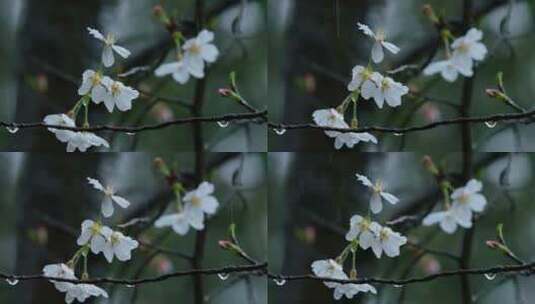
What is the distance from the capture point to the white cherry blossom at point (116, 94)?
1.79m

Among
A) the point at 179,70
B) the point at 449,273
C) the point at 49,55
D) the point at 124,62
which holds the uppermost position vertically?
the point at 49,55

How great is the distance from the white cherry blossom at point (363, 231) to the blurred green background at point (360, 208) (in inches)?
6.8

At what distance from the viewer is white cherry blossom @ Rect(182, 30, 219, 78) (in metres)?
1.65

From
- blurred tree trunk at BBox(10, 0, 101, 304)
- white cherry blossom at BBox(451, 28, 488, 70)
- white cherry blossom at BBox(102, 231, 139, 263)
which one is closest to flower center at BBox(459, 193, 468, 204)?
white cherry blossom at BBox(451, 28, 488, 70)

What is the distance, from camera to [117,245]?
71.2 inches

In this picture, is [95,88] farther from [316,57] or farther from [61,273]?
[316,57]

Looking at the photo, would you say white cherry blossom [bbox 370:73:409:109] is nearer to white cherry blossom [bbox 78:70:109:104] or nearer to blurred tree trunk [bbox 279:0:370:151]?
blurred tree trunk [bbox 279:0:370:151]

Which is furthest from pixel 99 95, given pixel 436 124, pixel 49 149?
pixel 436 124

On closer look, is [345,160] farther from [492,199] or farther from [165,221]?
[165,221]

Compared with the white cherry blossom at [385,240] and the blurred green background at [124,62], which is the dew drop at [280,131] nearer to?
the blurred green background at [124,62]

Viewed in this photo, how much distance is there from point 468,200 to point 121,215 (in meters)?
0.78

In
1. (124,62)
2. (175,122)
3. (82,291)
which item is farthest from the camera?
(124,62)

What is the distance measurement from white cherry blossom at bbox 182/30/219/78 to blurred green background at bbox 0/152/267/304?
0.27m

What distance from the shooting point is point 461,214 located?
1631mm
